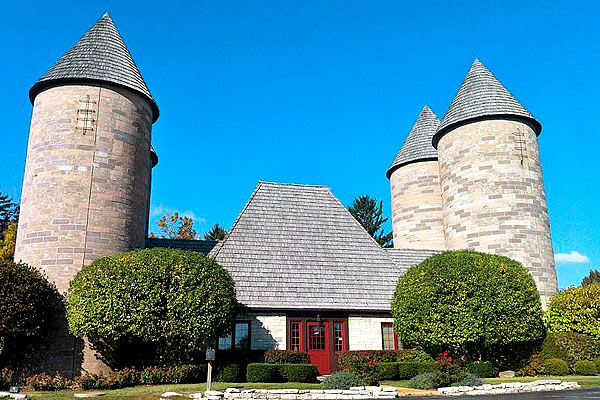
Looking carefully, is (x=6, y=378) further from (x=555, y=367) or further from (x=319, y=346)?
(x=555, y=367)

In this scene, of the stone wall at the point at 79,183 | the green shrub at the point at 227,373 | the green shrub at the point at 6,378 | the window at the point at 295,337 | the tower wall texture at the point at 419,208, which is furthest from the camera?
the tower wall texture at the point at 419,208

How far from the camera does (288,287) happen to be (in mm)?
21016

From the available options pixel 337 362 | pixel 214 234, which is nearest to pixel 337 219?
pixel 337 362

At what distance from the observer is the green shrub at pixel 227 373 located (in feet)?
57.0

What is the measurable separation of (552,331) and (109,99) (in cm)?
2056

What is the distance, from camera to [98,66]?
2094cm

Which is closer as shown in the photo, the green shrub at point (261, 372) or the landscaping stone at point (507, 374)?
the green shrub at point (261, 372)

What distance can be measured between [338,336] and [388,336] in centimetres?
218

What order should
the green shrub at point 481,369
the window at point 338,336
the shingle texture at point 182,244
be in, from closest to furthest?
the green shrub at point 481,369 < the window at point 338,336 < the shingle texture at point 182,244

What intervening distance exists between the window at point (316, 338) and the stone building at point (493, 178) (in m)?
8.80

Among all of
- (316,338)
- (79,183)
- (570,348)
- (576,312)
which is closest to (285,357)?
(316,338)

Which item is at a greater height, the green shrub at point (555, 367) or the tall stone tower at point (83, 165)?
the tall stone tower at point (83, 165)

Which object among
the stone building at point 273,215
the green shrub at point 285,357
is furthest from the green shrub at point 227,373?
the stone building at point 273,215

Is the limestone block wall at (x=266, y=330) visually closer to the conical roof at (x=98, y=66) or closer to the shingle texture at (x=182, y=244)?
the shingle texture at (x=182, y=244)
